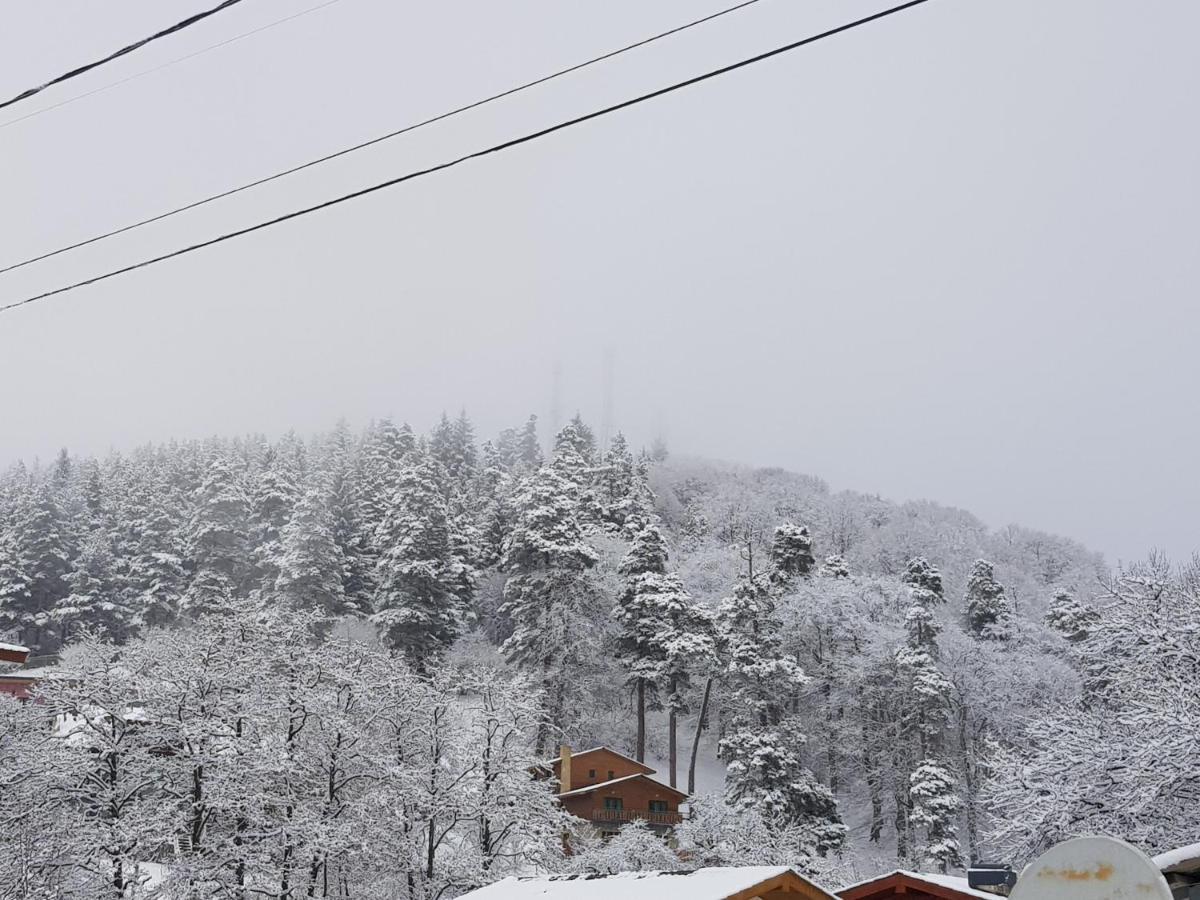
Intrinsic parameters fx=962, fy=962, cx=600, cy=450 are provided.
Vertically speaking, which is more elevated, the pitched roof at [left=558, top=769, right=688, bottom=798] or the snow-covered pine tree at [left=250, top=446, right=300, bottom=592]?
the snow-covered pine tree at [left=250, top=446, right=300, bottom=592]

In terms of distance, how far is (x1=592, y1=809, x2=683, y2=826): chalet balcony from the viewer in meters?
40.8

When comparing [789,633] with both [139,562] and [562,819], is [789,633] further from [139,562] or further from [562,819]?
[139,562]

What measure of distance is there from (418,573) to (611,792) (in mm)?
17945

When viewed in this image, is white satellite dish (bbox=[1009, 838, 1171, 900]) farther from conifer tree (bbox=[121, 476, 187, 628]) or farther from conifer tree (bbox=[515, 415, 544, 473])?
conifer tree (bbox=[515, 415, 544, 473])

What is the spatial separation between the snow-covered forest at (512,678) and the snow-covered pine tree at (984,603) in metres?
0.19

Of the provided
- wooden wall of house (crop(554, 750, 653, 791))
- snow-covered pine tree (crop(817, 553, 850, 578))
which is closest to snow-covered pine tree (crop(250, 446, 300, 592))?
wooden wall of house (crop(554, 750, 653, 791))

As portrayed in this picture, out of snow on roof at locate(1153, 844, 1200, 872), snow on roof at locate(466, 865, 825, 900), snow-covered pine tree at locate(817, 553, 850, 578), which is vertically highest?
snow-covered pine tree at locate(817, 553, 850, 578)

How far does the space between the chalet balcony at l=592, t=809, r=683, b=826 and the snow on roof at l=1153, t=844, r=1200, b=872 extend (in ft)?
113

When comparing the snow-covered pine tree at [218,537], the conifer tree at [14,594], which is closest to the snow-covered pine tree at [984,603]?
the snow-covered pine tree at [218,537]

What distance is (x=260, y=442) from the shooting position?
11656 centimetres

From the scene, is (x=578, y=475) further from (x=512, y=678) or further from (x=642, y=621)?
(x=512, y=678)

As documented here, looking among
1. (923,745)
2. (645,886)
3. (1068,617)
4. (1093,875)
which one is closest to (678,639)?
(923,745)

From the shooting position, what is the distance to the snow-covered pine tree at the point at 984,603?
58.7 meters

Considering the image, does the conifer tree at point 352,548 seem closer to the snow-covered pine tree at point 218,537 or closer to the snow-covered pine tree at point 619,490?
the snow-covered pine tree at point 218,537
